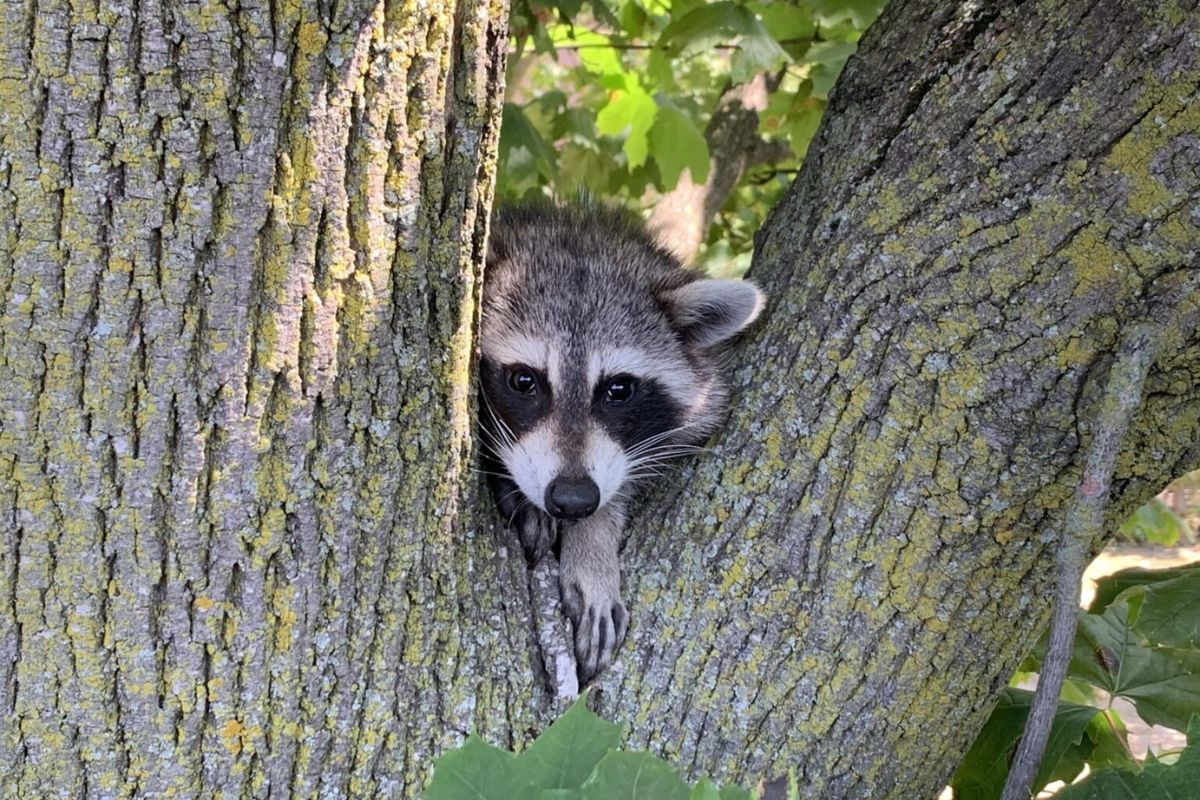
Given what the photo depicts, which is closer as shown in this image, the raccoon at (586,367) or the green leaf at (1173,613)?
the green leaf at (1173,613)

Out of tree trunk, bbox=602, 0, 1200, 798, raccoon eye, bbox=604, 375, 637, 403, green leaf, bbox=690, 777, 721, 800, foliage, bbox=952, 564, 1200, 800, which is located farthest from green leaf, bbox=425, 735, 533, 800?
raccoon eye, bbox=604, 375, 637, 403

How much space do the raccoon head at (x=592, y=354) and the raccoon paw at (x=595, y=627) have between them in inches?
13.6

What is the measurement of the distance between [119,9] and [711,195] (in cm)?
314

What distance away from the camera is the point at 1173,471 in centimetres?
160

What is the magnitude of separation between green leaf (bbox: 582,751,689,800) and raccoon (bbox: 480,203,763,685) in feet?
3.28

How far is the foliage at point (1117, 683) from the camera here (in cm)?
184

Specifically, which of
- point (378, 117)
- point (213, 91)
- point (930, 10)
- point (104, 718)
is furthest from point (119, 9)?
point (930, 10)

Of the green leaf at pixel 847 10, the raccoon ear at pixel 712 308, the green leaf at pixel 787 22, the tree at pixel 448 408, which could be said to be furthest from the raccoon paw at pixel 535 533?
the green leaf at pixel 787 22

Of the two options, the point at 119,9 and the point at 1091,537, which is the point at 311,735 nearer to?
the point at 119,9

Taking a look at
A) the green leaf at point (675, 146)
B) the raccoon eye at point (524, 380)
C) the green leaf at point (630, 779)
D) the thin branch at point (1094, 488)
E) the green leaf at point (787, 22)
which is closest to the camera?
the green leaf at point (630, 779)

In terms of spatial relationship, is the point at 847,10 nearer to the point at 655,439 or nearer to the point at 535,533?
the point at 655,439

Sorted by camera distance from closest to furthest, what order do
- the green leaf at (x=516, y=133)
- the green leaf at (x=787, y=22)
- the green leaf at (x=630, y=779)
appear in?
the green leaf at (x=630, y=779) < the green leaf at (x=516, y=133) < the green leaf at (x=787, y=22)

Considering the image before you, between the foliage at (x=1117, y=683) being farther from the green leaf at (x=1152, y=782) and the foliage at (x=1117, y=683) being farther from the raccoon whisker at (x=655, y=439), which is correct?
the raccoon whisker at (x=655, y=439)

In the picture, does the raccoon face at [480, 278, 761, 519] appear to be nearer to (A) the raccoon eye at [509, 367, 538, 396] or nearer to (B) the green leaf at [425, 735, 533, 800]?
(A) the raccoon eye at [509, 367, 538, 396]
